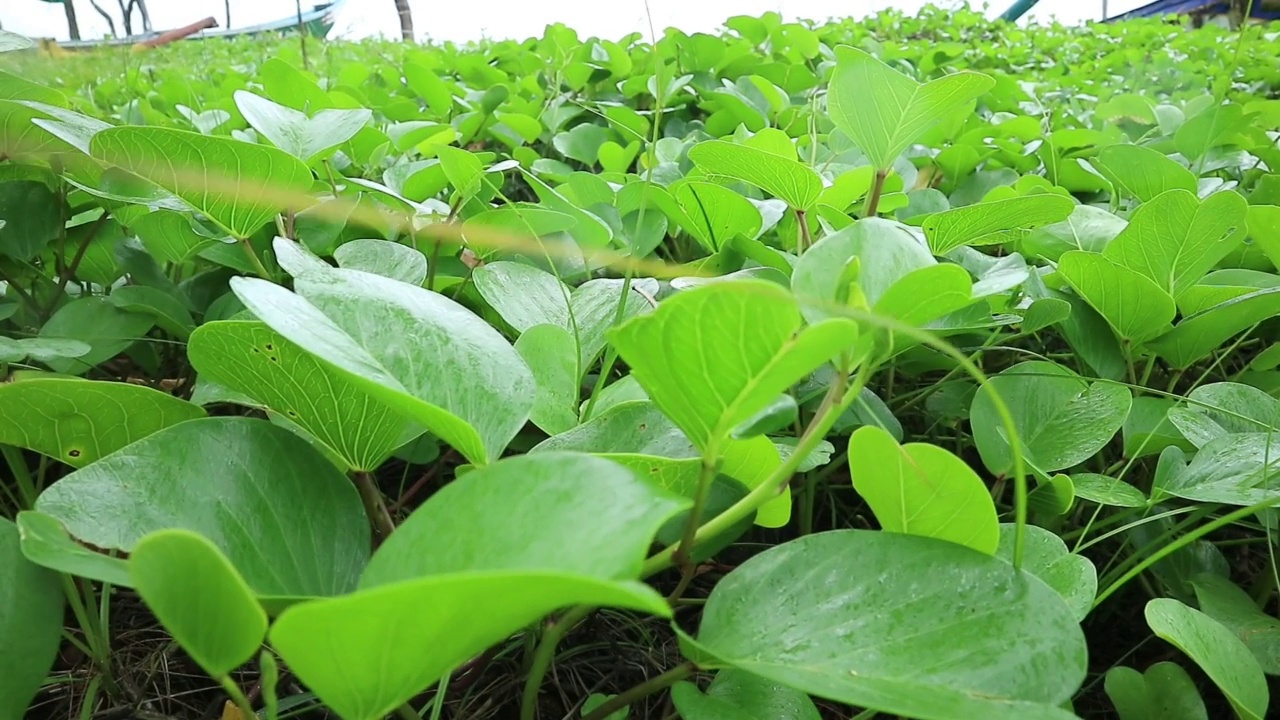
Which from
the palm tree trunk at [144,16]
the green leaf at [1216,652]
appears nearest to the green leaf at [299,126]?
the green leaf at [1216,652]

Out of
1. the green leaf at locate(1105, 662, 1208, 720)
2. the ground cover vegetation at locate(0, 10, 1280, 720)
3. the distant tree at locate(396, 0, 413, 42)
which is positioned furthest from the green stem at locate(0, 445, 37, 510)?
the distant tree at locate(396, 0, 413, 42)

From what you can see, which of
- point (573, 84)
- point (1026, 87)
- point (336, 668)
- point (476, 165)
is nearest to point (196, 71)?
point (573, 84)

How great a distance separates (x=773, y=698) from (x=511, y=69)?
1219 mm

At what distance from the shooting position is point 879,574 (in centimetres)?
21

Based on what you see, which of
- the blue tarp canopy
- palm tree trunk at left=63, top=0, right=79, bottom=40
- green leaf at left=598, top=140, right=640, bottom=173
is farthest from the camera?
the blue tarp canopy

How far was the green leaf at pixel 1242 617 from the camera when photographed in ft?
0.98

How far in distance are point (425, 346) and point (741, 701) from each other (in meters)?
0.15

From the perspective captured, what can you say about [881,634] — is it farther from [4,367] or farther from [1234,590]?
[4,367]

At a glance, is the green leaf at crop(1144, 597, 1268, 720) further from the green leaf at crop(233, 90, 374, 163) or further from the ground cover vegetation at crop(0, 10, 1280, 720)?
the green leaf at crop(233, 90, 374, 163)

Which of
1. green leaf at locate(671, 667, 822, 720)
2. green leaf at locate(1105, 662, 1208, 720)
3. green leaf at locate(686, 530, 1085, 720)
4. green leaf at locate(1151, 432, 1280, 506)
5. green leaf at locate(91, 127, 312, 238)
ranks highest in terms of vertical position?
green leaf at locate(91, 127, 312, 238)

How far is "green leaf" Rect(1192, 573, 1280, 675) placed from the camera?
30 cm

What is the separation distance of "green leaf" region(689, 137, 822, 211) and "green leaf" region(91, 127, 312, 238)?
0.63 ft

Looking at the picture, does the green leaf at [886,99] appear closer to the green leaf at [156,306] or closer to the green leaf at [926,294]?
the green leaf at [926,294]

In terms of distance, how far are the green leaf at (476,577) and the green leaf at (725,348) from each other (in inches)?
1.4
